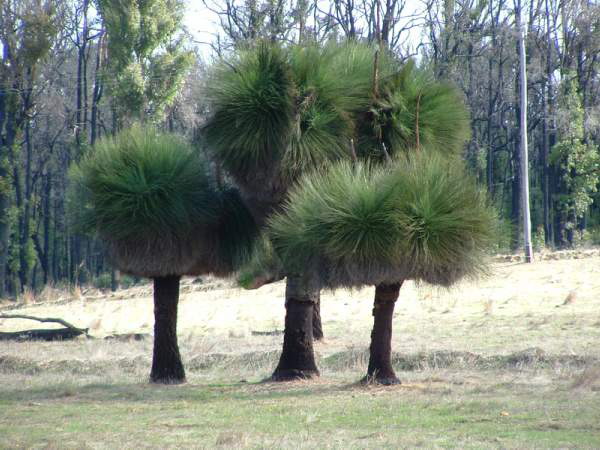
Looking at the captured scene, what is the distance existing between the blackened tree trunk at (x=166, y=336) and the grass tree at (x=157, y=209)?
0.16 metres

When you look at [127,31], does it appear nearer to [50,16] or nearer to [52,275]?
[50,16]

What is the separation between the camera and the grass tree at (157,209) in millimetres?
12609

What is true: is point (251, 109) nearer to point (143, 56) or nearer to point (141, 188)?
point (141, 188)

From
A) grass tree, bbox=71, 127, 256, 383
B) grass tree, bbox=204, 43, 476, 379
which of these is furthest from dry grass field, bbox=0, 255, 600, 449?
grass tree, bbox=204, 43, 476, 379

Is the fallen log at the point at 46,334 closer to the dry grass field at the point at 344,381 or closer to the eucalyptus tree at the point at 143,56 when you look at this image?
the dry grass field at the point at 344,381

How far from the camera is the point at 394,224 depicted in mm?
10789

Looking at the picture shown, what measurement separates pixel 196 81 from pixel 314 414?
19014 mm

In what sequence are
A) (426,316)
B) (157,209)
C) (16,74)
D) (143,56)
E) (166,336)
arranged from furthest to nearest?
1. (16,74)
2. (143,56)
3. (426,316)
4. (166,336)
5. (157,209)

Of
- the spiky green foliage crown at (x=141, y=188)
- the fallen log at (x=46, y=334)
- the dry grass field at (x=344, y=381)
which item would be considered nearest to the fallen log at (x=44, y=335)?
the fallen log at (x=46, y=334)

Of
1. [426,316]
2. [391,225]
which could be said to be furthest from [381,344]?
[426,316]

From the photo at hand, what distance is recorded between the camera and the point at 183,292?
111 feet

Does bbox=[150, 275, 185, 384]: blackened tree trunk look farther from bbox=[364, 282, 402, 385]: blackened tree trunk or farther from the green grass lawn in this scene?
bbox=[364, 282, 402, 385]: blackened tree trunk

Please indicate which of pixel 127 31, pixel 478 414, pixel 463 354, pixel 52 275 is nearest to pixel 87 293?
pixel 127 31

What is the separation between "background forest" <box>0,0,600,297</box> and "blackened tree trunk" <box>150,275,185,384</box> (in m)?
15.2
